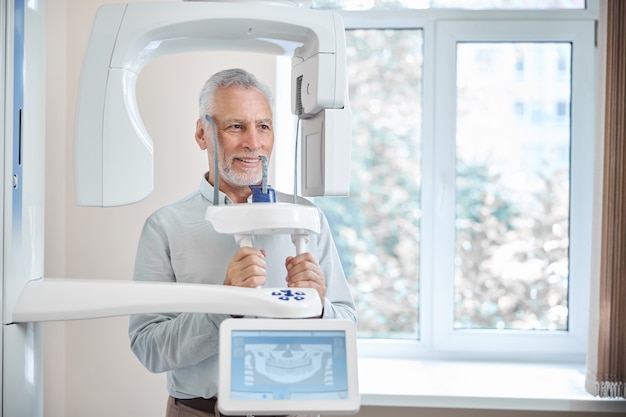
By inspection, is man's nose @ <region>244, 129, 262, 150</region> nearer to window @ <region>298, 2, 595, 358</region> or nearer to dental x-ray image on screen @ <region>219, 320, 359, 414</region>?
→ dental x-ray image on screen @ <region>219, 320, 359, 414</region>

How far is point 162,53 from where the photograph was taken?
126cm

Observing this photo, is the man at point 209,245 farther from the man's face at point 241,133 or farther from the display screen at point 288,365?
the display screen at point 288,365

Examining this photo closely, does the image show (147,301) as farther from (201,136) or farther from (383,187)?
(383,187)

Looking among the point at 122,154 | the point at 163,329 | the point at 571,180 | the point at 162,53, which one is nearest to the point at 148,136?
the point at 122,154

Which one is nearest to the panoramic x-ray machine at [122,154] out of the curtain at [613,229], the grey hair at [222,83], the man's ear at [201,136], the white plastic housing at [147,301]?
the white plastic housing at [147,301]

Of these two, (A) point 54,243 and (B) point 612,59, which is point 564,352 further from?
(A) point 54,243

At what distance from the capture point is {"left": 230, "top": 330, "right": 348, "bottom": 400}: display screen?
104 centimetres

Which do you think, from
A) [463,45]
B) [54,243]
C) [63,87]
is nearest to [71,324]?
[54,243]

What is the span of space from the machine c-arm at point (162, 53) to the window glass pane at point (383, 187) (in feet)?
4.73

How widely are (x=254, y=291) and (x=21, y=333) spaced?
1.23 ft

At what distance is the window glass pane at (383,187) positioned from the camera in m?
2.67

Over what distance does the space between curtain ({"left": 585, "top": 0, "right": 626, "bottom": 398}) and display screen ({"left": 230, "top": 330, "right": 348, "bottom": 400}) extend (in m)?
1.45

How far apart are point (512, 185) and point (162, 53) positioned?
1.73 m

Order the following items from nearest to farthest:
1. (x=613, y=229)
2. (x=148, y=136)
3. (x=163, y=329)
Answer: (x=148, y=136) < (x=163, y=329) < (x=613, y=229)
